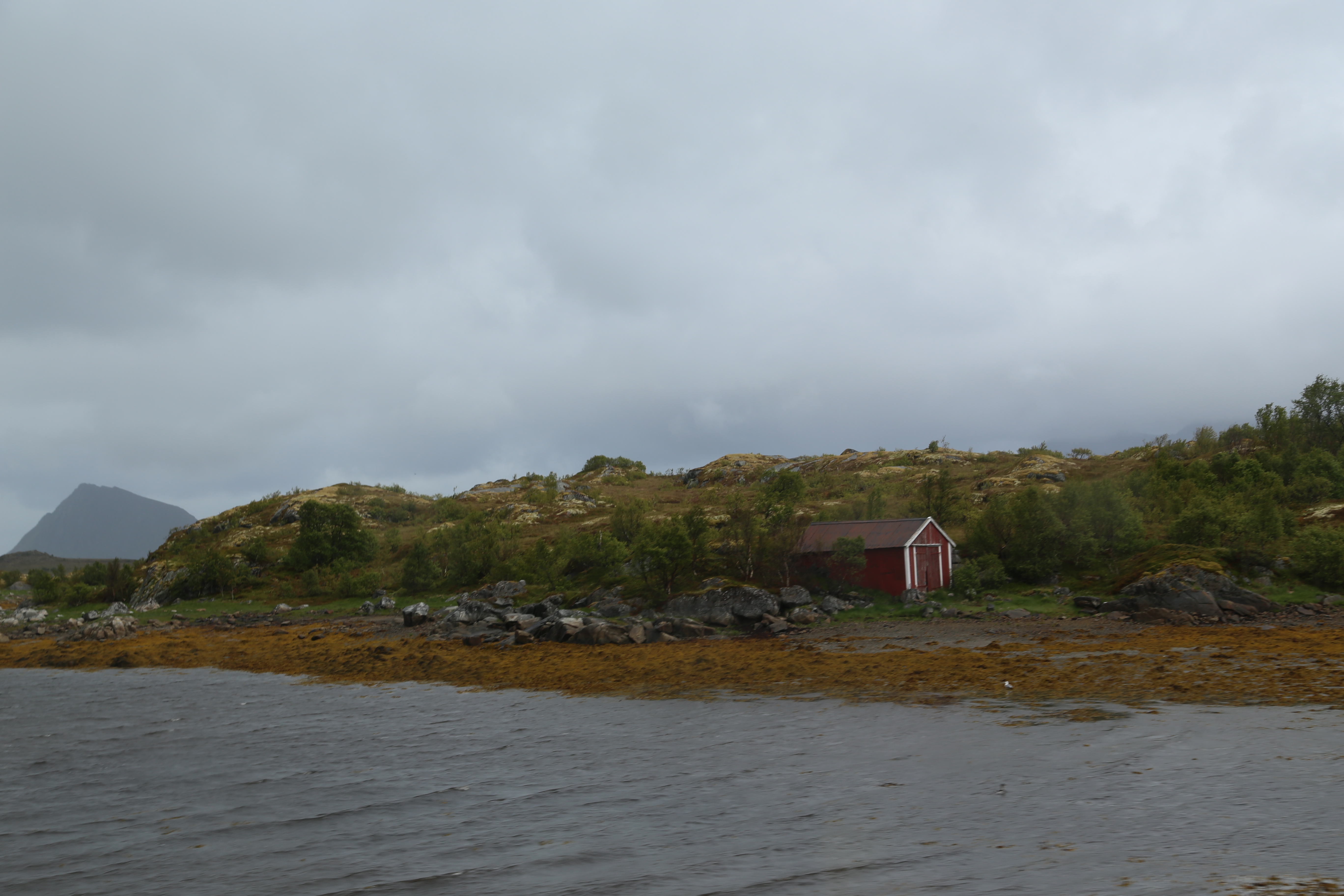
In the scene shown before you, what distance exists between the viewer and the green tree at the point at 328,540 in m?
70.8

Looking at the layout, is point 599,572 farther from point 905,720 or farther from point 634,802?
point 634,802

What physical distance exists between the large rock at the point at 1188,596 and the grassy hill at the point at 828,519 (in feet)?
5.93

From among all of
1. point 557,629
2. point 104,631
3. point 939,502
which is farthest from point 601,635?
point 939,502

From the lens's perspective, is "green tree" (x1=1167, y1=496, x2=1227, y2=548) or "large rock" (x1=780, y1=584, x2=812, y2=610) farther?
"green tree" (x1=1167, y1=496, x2=1227, y2=548)

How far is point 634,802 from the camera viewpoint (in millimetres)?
12914

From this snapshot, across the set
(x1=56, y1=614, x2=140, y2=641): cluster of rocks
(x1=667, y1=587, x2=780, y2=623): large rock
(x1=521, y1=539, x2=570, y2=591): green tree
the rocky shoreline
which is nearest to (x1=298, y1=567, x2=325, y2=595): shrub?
(x1=56, y1=614, x2=140, y2=641): cluster of rocks

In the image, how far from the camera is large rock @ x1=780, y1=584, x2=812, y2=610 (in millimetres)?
40844

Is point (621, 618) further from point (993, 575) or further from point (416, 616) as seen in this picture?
point (993, 575)

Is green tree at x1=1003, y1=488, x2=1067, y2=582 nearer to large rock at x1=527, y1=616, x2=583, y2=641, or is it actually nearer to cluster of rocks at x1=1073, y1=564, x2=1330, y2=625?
cluster of rocks at x1=1073, y1=564, x2=1330, y2=625

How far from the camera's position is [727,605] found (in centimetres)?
4028

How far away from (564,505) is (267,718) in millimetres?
73860

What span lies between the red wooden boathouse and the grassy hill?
4.11 ft


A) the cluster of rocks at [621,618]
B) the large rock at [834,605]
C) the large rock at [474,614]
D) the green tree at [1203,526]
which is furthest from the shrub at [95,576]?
the green tree at [1203,526]

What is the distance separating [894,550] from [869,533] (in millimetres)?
2104
